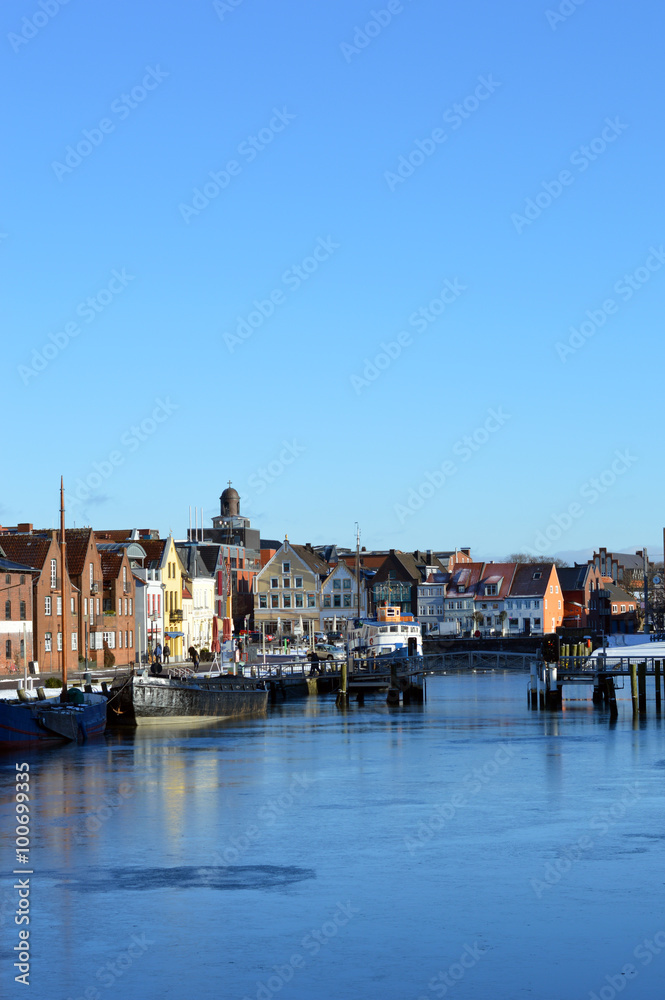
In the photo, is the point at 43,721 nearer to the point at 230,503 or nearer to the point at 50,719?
the point at 50,719

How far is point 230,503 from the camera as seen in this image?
19675 centimetres

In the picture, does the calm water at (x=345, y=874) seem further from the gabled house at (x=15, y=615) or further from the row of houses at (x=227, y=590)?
the row of houses at (x=227, y=590)

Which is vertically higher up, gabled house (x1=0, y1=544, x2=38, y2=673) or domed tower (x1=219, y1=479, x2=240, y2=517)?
domed tower (x1=219, y1=479, x2=240, y2=517)

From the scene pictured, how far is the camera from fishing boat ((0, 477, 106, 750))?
56.1 meters

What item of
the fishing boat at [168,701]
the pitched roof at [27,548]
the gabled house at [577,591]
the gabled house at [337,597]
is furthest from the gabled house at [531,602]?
the fishing boat at [168,701]

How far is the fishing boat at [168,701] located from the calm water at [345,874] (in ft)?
40.2

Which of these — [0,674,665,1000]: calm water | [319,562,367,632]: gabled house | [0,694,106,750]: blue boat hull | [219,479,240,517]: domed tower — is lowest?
[0,674,665,1000]: calm water

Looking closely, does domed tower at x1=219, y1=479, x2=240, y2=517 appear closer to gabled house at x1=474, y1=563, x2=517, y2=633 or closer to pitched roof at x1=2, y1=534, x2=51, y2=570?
gabled house at x1=474, y1=563, x2=517, y2=633

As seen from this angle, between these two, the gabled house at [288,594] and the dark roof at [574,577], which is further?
the dark roof at [574,577]

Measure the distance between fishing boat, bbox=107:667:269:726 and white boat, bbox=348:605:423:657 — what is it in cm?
3030

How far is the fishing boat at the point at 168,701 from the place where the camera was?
67.7 metres

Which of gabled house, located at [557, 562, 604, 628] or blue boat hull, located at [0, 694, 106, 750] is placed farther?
gabled house, located at [557, 562, 604, 628]

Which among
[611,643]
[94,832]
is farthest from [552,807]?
[611,643]

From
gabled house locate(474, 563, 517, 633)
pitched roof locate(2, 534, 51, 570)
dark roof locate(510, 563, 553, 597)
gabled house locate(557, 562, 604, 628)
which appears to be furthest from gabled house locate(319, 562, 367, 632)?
pitched roof locate(2, 534, 51, 570)
